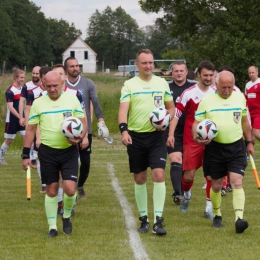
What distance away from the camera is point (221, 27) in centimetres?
2817

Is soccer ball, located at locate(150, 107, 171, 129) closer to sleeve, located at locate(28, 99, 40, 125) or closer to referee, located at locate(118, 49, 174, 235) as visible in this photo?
referee, located at locate(118, 49, 174, 235)

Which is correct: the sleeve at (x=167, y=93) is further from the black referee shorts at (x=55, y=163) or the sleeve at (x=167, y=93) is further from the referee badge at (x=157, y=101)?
the black referee shorts at (x=55, y=163)

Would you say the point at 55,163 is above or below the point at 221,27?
below

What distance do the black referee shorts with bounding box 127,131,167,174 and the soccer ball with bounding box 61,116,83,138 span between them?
82 centimetres

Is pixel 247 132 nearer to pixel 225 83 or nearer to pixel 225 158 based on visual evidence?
pixel 225 158

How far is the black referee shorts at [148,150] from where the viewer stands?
26.1 feet

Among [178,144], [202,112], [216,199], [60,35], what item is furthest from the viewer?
[60,35]

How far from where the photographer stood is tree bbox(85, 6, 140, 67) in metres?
129

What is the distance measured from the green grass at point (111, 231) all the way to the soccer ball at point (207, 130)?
1185 mm

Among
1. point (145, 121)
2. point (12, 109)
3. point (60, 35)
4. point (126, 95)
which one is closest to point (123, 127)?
point (145, 121)

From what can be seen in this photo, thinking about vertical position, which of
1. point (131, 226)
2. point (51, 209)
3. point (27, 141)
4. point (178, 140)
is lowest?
point (131, 226)

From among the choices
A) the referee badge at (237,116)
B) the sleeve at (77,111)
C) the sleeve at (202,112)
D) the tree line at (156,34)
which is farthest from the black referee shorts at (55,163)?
the tree line at (156,34)

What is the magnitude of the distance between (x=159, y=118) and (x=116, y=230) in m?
1.56

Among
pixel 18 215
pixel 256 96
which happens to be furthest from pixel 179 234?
pixel 256 96
